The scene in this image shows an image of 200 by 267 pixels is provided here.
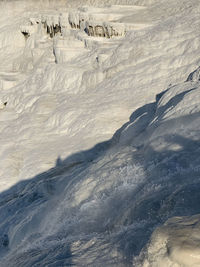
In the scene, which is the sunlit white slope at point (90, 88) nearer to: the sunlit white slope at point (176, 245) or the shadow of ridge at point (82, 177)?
the shadow of ridge at point (82, 177)

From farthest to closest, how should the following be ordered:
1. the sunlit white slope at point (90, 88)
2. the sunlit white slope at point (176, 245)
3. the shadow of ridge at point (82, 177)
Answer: the sunlit white slope at point (90, 88) → the shadow of ridge at point (82, 177) → the sunlit white slope at point (176, 245)

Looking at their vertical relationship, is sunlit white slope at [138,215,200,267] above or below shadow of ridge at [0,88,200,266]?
above

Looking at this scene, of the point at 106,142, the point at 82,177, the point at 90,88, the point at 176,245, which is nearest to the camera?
the point at 176,245

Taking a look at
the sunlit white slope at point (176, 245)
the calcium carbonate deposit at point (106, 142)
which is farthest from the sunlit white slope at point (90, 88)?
the sunlit white slope at point (176, 245)

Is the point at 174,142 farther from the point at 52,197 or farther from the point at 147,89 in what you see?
the point at 147,89

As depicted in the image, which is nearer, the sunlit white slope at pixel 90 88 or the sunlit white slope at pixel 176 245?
the sunlit white slope at pixel 176 245

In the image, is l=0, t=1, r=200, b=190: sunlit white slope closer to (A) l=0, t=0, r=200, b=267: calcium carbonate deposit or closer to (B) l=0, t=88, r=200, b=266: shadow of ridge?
(A) l=0, t=0, r=200, b=267: calcium carbonate deposit

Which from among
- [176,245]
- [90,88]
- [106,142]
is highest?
[90,88]

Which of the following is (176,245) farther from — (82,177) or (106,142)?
(106,142)

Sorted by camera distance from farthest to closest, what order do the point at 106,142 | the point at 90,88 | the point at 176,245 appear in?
the point at 90,88 → the point at 106,142 → the point at 176,245

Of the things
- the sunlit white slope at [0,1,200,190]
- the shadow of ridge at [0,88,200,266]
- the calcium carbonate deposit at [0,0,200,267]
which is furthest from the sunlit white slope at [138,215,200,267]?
the sunlit white slope at [0,1,200,190]

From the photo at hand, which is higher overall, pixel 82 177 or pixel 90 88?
pixel 90 88

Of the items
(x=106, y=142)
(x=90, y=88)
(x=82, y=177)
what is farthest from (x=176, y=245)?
(x=90, y=88)

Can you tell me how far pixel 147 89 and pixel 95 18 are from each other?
24.3ft
